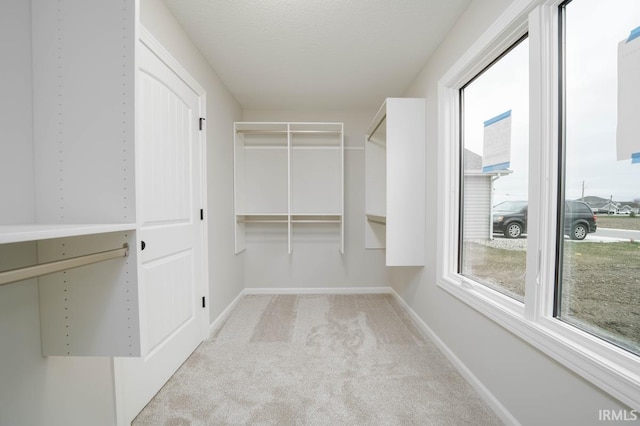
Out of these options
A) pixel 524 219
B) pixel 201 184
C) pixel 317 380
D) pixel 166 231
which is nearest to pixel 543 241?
pixel 524 219

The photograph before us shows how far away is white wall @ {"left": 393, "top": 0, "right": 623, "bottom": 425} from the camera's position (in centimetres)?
110

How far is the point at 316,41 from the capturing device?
2143mm

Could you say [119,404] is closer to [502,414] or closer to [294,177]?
[502,414]

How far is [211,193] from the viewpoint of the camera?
258 centimetres

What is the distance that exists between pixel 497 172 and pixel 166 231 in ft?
6.98

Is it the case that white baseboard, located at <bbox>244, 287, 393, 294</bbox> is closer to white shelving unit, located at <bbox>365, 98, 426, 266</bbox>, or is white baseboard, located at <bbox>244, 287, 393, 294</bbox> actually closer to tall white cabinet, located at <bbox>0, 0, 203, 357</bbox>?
white shelving unit, located at <bbox>365, 98, 426, 266</bbox>

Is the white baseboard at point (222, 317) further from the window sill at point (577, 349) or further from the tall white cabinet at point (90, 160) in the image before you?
the window sill at point (577, 349)

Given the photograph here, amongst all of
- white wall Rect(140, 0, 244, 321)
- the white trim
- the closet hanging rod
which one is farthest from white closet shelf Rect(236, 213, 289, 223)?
the closet hanging rod

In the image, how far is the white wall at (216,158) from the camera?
188 cm

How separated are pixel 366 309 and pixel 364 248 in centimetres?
86

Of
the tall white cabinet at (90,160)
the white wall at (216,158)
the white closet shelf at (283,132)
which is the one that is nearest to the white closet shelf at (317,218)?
the white wall at (216,158)

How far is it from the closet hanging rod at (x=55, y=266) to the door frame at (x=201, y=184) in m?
0.77

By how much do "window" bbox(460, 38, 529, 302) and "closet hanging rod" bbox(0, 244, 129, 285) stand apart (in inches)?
72.6

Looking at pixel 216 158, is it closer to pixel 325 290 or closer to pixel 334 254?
pixel 334 254
